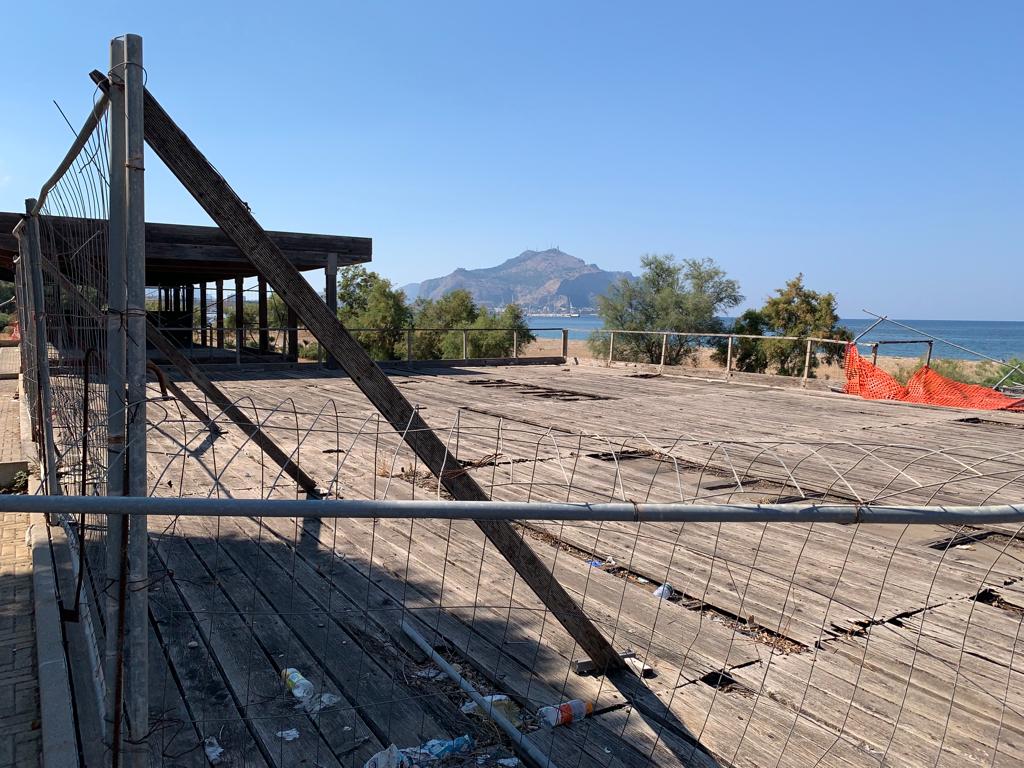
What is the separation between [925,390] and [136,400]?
14.4m

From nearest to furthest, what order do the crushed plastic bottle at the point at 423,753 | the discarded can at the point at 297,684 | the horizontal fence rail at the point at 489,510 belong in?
the horizontal fence rail at the point at 489,510
the crushed plastic bottle at the point at 423,753
the discarded can at the point at 297,684

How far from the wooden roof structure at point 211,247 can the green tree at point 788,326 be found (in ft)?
62.6

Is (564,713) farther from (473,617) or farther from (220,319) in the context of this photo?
(220,319)

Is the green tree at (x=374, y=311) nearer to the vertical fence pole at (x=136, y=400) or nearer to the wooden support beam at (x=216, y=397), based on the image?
the wooden support beam at (x=216, y=397)

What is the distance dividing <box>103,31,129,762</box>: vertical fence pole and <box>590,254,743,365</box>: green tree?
1354 inches

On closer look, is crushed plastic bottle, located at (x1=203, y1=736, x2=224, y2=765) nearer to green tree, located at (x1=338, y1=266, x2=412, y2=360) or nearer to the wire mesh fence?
the wire mesh fence

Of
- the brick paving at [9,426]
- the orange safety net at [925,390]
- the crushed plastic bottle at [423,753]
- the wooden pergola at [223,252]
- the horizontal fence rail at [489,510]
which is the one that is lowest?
the brick paving at [9,426]

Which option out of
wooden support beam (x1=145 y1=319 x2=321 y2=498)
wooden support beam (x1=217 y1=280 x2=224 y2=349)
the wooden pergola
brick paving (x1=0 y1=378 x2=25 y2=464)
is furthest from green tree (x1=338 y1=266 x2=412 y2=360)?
wooden support beam (x1=145 y1=319 x2=321 y2=498)

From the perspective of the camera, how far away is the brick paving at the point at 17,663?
112 inches

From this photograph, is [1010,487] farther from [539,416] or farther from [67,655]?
[67,655]

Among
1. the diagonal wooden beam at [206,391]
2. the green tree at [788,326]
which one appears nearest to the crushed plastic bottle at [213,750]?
the diagonal wooden beam at [206,391]

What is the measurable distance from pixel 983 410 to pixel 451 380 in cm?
994

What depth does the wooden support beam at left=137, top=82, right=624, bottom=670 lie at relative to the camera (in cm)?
215

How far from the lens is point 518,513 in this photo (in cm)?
200
